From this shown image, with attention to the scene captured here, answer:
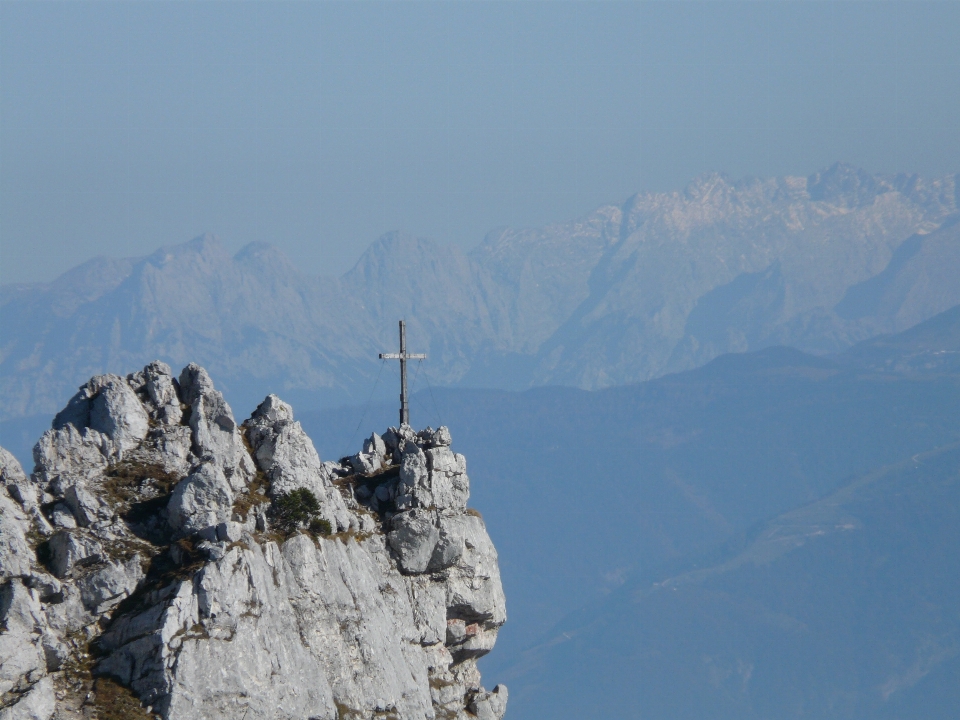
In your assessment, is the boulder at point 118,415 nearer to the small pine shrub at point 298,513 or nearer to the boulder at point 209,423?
the boulder at point 209,423

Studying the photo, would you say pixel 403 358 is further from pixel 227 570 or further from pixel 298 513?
pixel 227 570

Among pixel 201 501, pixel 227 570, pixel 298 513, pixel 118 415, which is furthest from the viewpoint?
pixel 118 415

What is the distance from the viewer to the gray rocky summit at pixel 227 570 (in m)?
58.9

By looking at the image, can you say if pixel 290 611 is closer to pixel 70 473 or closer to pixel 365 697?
pixel 365 697

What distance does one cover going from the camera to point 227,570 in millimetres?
61344

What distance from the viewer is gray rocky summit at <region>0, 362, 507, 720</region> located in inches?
2320

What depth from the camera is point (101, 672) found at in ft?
194

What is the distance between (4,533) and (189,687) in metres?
8.15

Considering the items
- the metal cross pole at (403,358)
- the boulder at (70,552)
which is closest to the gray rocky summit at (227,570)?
the boulder at (70,552)

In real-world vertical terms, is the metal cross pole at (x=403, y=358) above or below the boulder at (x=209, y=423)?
above

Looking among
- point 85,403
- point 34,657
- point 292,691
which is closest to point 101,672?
point 34,657

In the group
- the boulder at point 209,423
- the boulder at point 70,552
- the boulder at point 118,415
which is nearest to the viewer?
the boulder at point 70,552

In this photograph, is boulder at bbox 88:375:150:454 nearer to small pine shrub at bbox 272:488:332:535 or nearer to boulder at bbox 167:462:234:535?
boulder at bbox 167:462:234:535

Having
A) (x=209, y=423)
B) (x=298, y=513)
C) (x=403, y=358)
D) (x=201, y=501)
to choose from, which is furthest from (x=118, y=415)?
(x=403, y=358)
